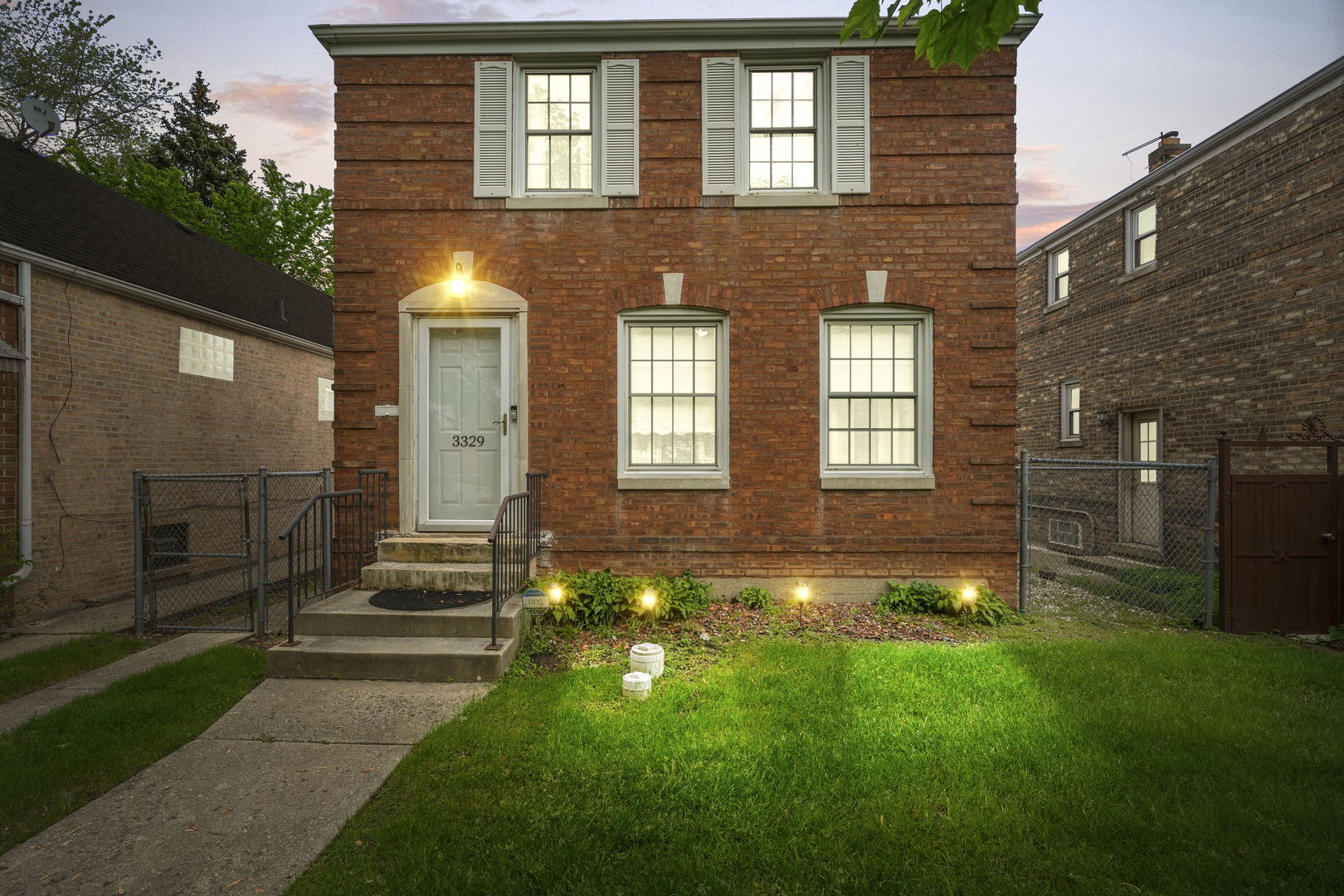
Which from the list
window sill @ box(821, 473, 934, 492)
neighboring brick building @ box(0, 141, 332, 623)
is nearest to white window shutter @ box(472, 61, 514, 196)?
window sill @ box(821, 473, 934, 492)

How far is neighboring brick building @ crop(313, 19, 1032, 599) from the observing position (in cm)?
658


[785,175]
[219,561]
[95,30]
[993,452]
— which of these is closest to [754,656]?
[993,452]

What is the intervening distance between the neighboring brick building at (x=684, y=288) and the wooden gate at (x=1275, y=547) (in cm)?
207

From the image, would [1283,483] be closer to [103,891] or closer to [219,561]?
[103,891]

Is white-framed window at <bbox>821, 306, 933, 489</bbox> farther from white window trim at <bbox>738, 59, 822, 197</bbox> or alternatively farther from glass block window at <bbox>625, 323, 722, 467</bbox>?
white window trim at <bbox>738, 59, 822, 197</bbox>

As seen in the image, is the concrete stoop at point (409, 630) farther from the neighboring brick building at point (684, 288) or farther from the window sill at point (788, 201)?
the window sill at point (788, 201)

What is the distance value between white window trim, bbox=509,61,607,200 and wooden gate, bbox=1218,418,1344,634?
7.32 metres

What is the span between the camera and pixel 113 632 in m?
6.16

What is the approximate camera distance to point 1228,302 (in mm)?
9266

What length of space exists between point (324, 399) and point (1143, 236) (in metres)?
16.2

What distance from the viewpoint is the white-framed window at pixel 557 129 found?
665 centimetres

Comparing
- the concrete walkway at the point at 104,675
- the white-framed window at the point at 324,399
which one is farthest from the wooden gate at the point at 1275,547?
the white-framed window at the point at 324,399

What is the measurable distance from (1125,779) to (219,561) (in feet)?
37.9

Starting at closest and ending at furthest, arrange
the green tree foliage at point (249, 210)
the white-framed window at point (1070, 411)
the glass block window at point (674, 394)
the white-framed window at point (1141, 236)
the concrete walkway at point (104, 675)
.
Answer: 1. the concrete walkway at point (104, 675)
2. the glass block window at point (674, 394)
3. the white-framed window at point (1141, 236)
4. the white-framed window at point (1070, 411)
5. the green tree foliage at point (249, 210)
